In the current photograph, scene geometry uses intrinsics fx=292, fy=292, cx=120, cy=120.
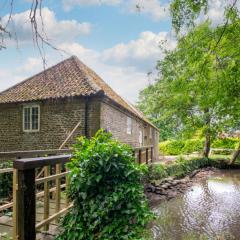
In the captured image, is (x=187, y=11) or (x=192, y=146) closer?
(x=187, y=11)

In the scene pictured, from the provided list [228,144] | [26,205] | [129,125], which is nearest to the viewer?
[26,205]

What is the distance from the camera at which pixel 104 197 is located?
444 cm

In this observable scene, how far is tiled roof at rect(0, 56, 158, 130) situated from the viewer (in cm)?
1489

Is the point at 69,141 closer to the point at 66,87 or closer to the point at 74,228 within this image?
the point at 66,87

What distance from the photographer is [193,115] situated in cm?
2300

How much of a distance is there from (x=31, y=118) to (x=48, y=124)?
4.03ft

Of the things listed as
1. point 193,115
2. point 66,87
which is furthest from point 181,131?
point 66,87

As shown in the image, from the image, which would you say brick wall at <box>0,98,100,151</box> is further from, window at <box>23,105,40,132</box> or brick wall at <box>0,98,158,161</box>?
window at <box>23,105,40,132</box>

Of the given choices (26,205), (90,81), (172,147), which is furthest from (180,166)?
(172,147)

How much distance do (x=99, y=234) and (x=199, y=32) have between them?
729 centimetres

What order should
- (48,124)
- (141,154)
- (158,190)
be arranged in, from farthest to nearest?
1. (48,124)
2. (141,154)
3. (158,190)

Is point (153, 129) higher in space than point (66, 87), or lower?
Answer: lower

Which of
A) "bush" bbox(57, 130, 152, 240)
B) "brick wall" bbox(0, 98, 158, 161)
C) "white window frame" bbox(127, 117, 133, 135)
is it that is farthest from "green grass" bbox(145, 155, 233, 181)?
"bush" bbox(57, 130, 152, 240)

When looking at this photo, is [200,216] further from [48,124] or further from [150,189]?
[48,124]
